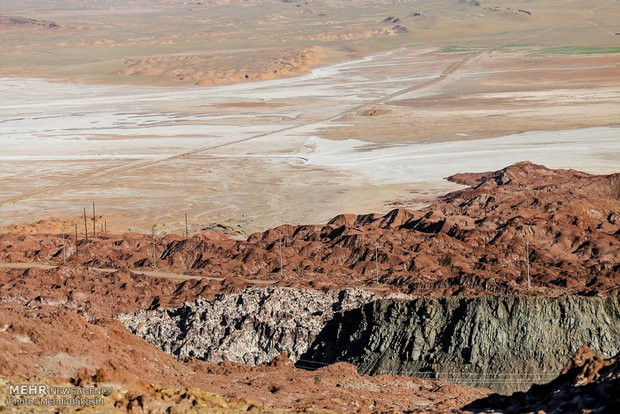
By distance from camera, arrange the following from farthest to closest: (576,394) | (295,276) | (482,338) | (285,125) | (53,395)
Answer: (285,125), (295,276), (482,338), (576,394), (53,395)

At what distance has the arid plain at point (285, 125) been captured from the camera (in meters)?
58.4

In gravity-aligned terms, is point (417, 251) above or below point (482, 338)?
below

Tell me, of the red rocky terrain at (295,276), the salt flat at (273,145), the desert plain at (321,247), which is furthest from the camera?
the salt flat at (273,145)

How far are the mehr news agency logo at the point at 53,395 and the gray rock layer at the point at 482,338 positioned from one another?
12.1 m

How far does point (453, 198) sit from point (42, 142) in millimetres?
43414

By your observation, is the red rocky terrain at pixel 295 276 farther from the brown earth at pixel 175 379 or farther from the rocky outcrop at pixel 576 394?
the rocky outcrop at pixel 576 394

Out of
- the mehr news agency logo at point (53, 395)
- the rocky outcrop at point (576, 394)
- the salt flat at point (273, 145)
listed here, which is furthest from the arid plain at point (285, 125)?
the mehr news agency logo at point (53, 395)

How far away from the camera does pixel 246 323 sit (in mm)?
31203

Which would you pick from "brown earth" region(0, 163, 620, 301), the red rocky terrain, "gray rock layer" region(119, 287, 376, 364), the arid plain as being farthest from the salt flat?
"gray rock layer" region(119, 287, 376, 364)

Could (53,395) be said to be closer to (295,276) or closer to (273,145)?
(295,276)

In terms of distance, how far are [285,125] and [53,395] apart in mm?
72884

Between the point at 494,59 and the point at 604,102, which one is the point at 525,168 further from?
the point at 494,59

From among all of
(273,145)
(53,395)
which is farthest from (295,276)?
(273,145)

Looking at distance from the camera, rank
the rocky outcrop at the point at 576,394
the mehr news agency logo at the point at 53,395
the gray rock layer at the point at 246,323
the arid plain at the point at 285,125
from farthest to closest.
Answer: the arid plain at the point at 285,125
the gray rock layer at the point at 246,323
the rocky outcrop at the point at 576,394
the mehr news agency logo at the point at 53,395
